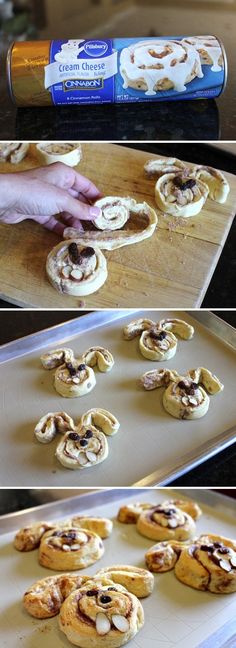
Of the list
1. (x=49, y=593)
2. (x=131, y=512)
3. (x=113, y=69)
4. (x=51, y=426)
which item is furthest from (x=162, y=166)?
(x=49, y=593)

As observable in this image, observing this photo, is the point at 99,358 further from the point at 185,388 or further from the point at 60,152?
the point at 60,152

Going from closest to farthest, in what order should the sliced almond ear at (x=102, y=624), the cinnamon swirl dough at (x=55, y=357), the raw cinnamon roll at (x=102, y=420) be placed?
the sliced almond ear at (x=102, y=624) → the raw cinnamon roll at (x=102, y=420) → the cinnamon swirl dough at (x=55, y=357)

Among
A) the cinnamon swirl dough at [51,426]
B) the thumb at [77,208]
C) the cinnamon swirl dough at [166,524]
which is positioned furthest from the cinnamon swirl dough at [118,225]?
the cinnamon swirl dough at [166,524]

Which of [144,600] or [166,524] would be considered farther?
[166,524]

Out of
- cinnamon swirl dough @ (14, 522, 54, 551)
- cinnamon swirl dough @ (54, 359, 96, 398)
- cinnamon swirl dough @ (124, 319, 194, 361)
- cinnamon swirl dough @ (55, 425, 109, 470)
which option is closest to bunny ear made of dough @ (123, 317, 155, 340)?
cinnamon swirl dough @ (124, 319, 194, 361)

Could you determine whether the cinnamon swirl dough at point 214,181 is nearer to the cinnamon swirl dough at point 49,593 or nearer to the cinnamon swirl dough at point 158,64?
the cinnamon swirl dough at point 158,64

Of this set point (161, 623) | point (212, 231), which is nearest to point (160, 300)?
point (212, 231)

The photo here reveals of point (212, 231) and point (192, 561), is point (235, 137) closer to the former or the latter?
point (212, 231)
